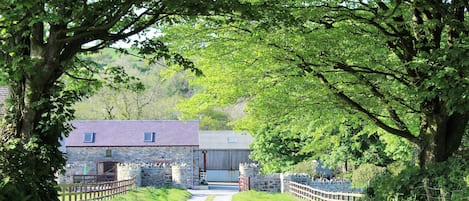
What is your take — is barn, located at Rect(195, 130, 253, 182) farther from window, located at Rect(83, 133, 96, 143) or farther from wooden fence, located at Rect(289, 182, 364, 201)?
wooden fence, located at Rect(289, 182, 364, 201)

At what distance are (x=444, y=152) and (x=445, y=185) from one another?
7.33 ft

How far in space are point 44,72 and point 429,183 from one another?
6.43 m

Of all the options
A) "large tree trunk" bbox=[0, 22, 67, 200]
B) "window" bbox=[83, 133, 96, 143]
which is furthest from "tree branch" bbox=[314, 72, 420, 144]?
"window" bbox=[83, 133, 96, 143]

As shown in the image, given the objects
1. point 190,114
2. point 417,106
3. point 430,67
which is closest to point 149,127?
point 190,114

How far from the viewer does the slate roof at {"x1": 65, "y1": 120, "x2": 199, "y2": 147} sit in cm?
4272

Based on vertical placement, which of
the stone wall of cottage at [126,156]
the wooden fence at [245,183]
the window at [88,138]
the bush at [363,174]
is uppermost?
the window at [88,138]

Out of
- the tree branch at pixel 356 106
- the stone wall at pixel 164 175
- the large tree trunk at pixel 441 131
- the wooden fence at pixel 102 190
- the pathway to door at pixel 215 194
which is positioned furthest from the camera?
the stone wall at pixel 164 175

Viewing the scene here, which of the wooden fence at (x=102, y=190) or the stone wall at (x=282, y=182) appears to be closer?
the wooden fence at (x=102, y=190)

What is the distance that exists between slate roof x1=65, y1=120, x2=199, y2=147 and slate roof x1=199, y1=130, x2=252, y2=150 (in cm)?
1013

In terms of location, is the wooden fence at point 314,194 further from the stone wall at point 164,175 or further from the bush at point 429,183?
the stone wall at point 164,175

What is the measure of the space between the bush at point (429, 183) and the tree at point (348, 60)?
3.20 feet

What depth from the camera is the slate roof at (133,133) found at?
42.7 metres

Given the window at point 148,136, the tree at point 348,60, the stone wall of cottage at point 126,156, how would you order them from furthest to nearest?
the window at point 148,136
the stone wall of cottage at point 126,156
the tree at point 348,60

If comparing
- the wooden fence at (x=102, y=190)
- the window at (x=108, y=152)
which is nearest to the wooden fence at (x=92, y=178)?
the window at (x=108, y=152)
